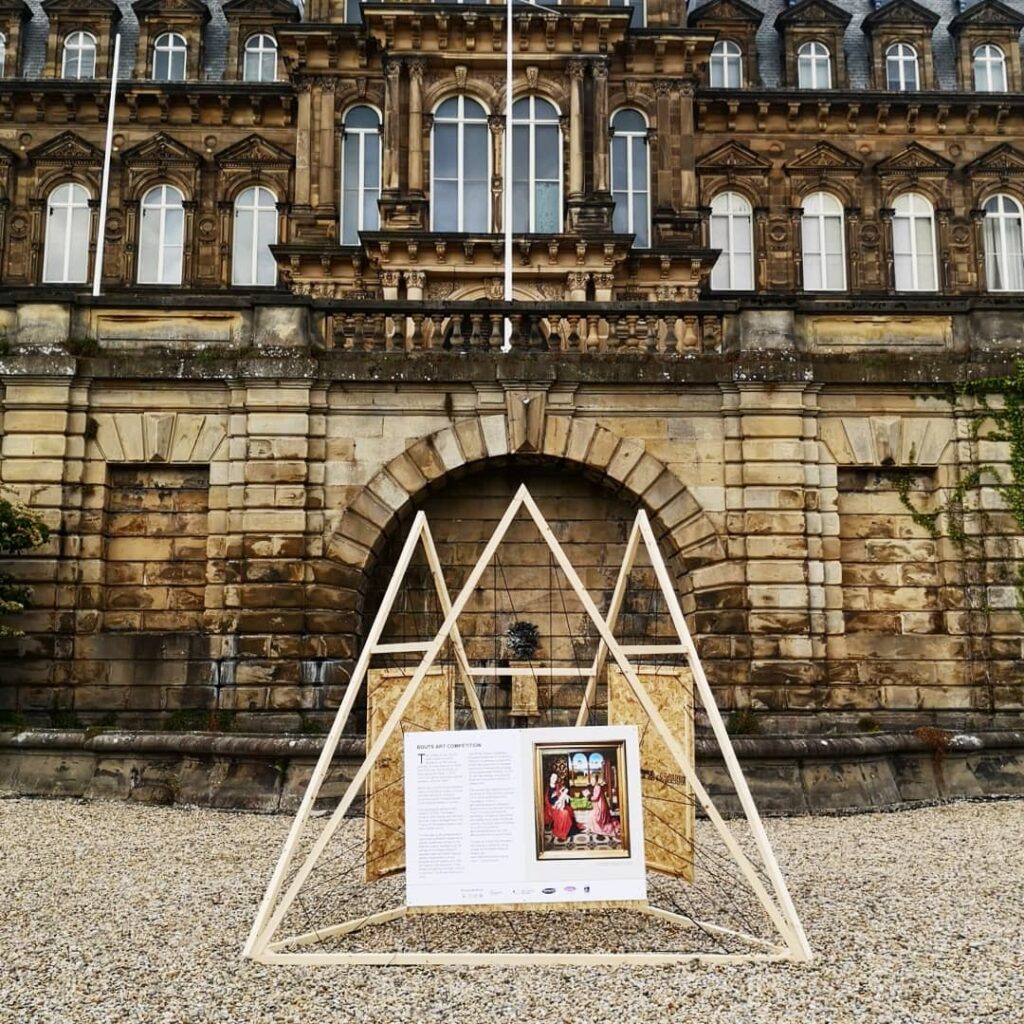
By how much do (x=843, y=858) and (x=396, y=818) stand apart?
4120mm

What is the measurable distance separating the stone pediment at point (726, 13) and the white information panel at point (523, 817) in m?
27.7

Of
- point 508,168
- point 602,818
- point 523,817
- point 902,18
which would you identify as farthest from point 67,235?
point 602,818

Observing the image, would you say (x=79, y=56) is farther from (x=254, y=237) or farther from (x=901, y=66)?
(x=901, y=66)

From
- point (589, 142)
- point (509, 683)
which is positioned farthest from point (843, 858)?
point (589, 142)

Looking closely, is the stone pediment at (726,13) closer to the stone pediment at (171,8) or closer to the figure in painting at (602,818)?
the stone pediment at (171,8)

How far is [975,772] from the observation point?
12.7m

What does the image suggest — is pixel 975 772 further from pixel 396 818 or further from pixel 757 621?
pixel 396 818

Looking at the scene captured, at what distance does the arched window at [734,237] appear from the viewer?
28.4 m

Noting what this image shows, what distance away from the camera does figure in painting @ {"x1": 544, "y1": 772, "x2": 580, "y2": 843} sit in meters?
6.34

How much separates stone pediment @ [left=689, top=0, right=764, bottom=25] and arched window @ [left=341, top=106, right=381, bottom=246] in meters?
9.83

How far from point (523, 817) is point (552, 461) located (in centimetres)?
878

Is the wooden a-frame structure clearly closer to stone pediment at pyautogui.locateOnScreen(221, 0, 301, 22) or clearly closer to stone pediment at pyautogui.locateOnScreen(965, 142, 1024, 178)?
stone pediment at pyautogui.locateOnScreen(965, 142, 1024, 178)

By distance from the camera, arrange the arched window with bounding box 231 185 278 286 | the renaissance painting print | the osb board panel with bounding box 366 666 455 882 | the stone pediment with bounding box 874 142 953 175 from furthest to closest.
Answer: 1. the stone pediment with bounding box 874 142 953 175
2. the arched window with bounding box 231 185 278 286
3. the osb board panel with bounding box 366 666 455 882
4. the renaissance painting print

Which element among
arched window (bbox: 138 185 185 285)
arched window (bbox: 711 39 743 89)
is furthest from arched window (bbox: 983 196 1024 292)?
arched window (bbox: 138 185 185 285)
